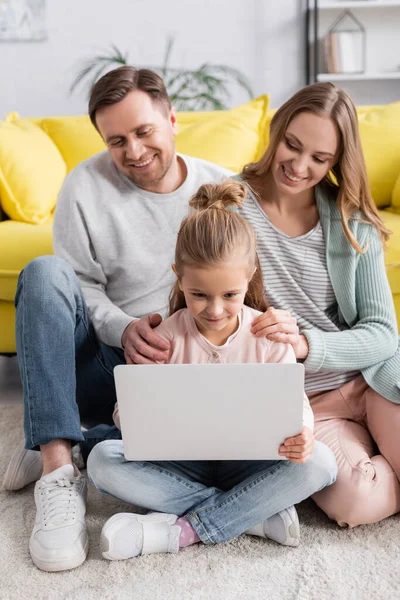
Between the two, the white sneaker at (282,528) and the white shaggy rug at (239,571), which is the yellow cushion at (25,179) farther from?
the white sneaker at (282,528)

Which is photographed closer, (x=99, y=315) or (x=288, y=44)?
(x=99, y=315)

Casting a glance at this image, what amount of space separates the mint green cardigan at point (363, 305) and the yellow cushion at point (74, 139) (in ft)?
4.23

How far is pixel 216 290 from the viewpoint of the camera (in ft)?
4.14

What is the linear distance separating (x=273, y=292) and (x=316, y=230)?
160 mm

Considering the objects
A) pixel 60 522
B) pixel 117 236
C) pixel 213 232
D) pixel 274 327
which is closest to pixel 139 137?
pixel 117 236

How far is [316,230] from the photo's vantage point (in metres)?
1.56

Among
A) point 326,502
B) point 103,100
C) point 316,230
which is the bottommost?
point 326,502

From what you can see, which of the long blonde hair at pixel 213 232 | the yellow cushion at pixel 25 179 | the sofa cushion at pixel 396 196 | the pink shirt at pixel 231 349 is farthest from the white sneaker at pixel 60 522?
the sofa cushion at pixel 396 196

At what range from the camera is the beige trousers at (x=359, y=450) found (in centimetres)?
137

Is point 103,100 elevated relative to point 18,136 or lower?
elevated

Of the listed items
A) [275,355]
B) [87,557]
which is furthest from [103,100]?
[87,557]

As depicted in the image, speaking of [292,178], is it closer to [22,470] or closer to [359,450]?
[359,450]

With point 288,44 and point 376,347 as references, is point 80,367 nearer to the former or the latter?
point 376,347

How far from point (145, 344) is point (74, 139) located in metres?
1.51
